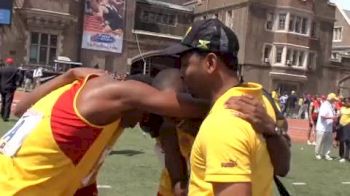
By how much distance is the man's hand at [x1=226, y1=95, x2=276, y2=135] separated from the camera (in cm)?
207

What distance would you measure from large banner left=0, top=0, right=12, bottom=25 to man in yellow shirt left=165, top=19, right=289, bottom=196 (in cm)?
3493

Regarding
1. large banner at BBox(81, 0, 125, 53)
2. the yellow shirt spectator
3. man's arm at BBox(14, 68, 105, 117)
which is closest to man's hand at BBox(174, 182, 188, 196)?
man's arm at BBox(14, 68, 105, 117)

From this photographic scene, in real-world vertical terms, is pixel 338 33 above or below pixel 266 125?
above

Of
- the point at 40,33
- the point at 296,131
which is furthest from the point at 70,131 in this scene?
the point at 40,33

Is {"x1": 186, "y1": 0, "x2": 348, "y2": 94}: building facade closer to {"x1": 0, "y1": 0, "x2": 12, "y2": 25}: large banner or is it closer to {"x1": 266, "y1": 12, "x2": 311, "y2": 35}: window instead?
{"x1": 266, "y1": 12, "x2": 311, "y2": 35}: window

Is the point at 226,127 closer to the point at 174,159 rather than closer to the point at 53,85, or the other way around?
the point at 174,159

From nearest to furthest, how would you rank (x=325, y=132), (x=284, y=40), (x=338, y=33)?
1. (x=325, y=132)
2. (x=284, y=40)
3. (x=338, y=33)

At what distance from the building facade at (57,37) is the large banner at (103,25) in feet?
1.51

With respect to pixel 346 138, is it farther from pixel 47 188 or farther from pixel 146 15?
pixel 146 15

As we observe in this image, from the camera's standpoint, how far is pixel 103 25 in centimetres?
4438

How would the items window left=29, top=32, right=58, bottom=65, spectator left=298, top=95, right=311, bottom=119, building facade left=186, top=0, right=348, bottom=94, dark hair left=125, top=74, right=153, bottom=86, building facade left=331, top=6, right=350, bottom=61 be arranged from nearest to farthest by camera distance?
dark hair left=125, top=74, right=153, bottom=86 → spectator left=298, top=95, right=311, bottom=119 → window left=29, top=32, right=58, bottom=65 → building facade left=186, top=0, right=348, bottom=94 → building facade left=331, top=6, right=350, bottom=61

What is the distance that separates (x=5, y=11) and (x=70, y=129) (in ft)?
117

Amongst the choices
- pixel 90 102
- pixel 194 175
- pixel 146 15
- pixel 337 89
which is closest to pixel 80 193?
pixel 90 102

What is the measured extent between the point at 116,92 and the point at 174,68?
1.18 feet
